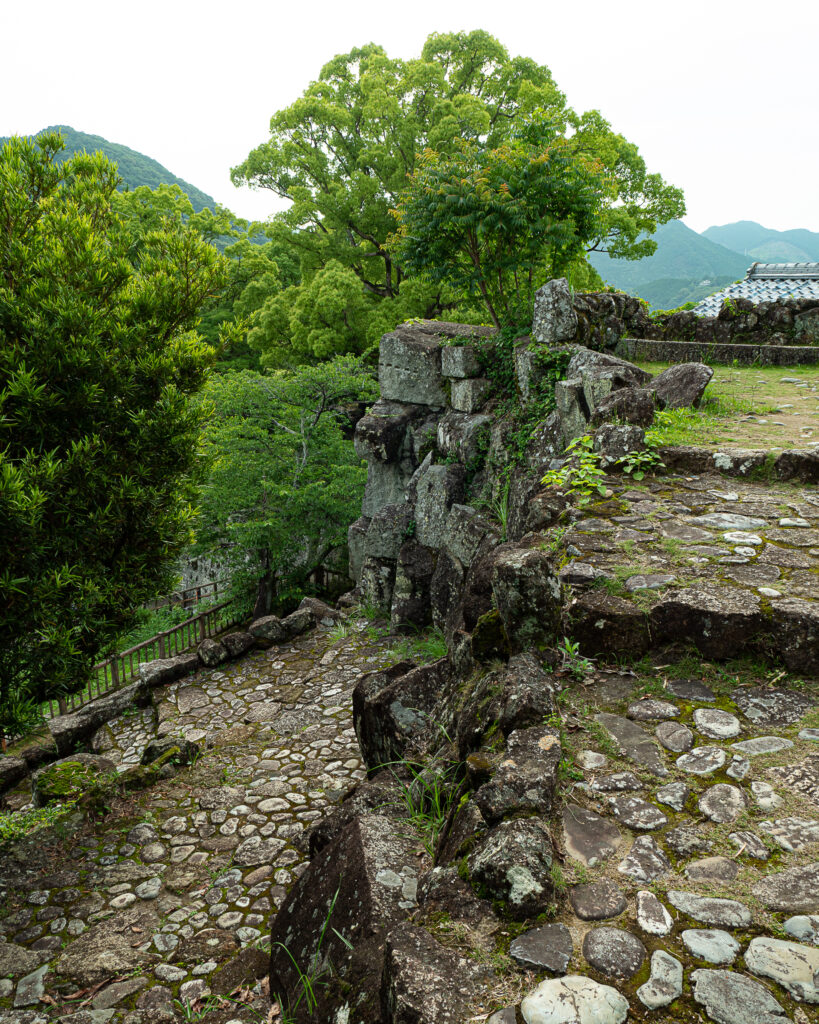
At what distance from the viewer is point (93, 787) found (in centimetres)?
729

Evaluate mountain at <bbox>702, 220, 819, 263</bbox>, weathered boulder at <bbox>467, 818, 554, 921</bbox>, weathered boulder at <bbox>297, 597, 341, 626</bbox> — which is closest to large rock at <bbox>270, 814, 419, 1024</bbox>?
weathered boulder at <bbox>467, 818, 554, 921</bbox>

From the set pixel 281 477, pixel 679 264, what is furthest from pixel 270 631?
pixel 679 264

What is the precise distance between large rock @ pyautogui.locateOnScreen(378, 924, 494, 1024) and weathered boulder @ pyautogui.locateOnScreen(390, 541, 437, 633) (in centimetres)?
1017

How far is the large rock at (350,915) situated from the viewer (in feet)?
8.27

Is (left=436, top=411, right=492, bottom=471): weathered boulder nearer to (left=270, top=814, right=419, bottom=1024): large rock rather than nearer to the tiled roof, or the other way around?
(left=270, top=814, right=419, bottom=1024): large rock

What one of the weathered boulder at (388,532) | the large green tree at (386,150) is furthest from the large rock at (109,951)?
the large green tree at (386,150)

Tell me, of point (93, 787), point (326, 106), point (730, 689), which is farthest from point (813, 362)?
point (326, 106)

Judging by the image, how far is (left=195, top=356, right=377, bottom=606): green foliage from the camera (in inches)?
567

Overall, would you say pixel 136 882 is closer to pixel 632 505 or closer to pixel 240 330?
pixel 240 330

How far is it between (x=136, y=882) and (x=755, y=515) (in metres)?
6.65

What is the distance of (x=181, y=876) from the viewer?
6.14 metres

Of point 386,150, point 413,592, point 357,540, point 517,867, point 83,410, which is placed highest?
point 386,150

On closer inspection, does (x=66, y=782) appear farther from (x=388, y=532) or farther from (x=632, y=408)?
(x=632, y=408)

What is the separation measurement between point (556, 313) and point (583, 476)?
17.5 ft
